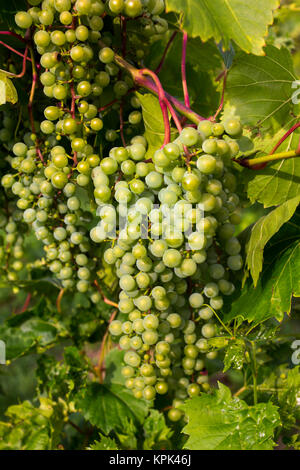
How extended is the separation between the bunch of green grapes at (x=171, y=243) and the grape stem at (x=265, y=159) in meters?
0.05

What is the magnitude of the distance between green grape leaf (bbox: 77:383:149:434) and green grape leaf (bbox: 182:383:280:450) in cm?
18

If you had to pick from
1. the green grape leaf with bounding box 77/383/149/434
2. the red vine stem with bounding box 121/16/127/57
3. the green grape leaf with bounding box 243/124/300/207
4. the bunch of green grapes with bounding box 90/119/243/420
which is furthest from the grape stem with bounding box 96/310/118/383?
the red vine stem with bounding box 121/16/127/57

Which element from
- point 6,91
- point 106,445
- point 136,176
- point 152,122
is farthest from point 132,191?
point 106,445

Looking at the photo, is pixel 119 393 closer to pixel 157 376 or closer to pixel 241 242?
pixel 157 376

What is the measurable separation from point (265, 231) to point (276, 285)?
0.32 feet

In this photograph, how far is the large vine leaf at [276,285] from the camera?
0.73m

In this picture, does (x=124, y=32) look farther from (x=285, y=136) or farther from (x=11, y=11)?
(x=285, y=136)

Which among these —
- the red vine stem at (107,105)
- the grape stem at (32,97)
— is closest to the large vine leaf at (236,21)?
the red vine stem at (107,105)

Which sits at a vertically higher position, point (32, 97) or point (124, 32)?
point (124, 32)

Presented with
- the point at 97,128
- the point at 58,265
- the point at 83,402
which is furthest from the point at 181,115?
the point at 83,402

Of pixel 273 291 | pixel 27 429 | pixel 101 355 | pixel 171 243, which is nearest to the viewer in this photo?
pixel 171 243

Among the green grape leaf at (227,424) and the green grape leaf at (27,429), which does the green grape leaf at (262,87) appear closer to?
the green grape leaf at (227,424)

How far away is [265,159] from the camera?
2.39 ft

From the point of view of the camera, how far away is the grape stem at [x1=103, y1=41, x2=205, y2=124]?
27.4 inches
